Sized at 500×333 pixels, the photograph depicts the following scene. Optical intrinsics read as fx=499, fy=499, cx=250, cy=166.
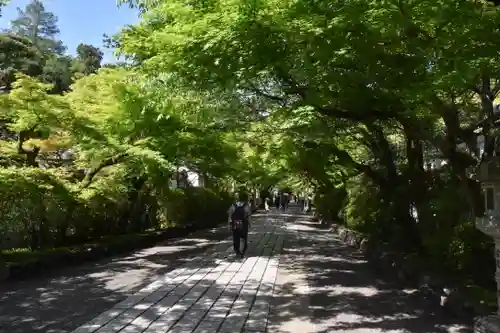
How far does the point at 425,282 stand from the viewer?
8.78 meters

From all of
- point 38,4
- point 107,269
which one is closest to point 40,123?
point 107,269

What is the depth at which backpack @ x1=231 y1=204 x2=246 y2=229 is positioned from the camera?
1358 centimetres

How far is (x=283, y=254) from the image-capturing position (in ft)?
50.0

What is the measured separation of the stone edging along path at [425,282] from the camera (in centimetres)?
692

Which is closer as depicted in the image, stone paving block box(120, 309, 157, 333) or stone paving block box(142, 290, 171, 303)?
stone paving block box(120, 309, 157, 333)

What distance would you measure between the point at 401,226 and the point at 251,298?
5603 mm

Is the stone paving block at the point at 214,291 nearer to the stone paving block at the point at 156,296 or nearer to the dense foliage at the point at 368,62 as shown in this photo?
the stone paving block at the point at 156,296

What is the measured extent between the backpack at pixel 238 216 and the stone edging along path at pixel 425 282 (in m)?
3.63

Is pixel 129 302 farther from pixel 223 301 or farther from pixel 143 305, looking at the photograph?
pixel 223 301

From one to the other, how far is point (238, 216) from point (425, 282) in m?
5.97

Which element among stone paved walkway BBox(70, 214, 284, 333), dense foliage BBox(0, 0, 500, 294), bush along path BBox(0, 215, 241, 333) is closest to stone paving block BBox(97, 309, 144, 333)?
stone paved walkway BBox(70, 214, 284, 333)

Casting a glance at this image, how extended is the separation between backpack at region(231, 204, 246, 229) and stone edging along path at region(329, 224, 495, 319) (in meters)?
3.63

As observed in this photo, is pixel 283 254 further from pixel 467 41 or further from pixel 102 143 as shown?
pixel 467 41

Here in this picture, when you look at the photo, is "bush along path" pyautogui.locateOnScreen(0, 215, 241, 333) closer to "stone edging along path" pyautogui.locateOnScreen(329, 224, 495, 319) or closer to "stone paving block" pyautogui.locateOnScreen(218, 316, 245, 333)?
"stone paving block" pyautogui.locateOnScreen(218, 316, 245, 333)
